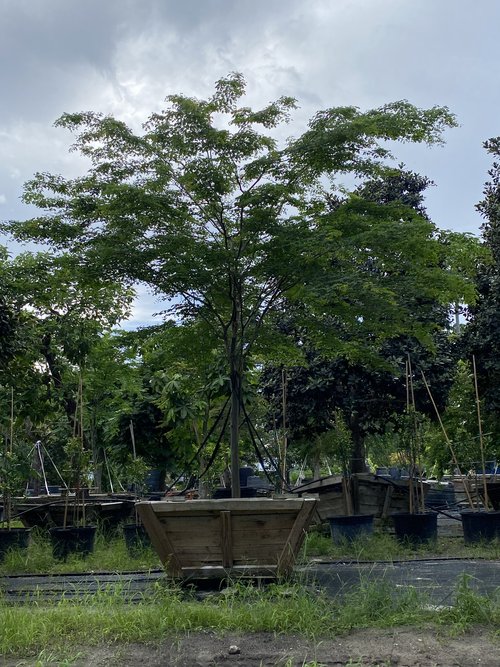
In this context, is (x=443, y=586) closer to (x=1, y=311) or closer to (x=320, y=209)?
(x=320, y=209)

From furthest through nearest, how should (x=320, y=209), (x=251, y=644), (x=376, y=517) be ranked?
1. (x=376, y=517)
2. (x=320, y=209)
3. (x=251, y=644)

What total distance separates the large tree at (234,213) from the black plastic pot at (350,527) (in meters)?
1.81

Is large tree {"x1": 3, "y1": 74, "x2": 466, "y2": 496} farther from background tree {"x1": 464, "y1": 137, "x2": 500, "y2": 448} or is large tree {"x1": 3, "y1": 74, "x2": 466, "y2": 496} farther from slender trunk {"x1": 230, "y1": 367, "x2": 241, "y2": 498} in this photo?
background tree {"x1": 464, "y1": 137, "x2": 500, "y2": 448}

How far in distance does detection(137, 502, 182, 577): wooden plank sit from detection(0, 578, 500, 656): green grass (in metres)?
1.08

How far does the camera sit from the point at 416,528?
355 inches

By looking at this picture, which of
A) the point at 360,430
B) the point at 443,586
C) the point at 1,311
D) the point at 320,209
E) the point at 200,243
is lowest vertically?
the point at 443,586

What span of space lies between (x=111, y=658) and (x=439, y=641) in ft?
6.52

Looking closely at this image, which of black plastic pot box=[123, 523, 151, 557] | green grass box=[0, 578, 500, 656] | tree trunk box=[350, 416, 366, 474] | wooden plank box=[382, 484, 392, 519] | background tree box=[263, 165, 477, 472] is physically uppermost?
background tree box=[263, 165, 477, 472]

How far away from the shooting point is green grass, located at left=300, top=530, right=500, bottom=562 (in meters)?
8.21

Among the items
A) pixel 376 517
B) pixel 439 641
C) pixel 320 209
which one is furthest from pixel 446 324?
pixel 439 641

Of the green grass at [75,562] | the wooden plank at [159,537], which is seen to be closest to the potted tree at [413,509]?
the green grass at [75,562]

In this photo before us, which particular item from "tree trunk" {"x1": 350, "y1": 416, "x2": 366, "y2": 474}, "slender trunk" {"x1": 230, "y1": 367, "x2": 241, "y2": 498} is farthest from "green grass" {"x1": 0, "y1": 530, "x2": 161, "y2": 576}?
"tree trunk" {"x1": 350, "y1": 416, "x2": 366, "y2": 474}

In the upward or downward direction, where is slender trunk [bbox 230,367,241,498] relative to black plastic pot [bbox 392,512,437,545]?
upward

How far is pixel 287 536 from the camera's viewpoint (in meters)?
6.03
